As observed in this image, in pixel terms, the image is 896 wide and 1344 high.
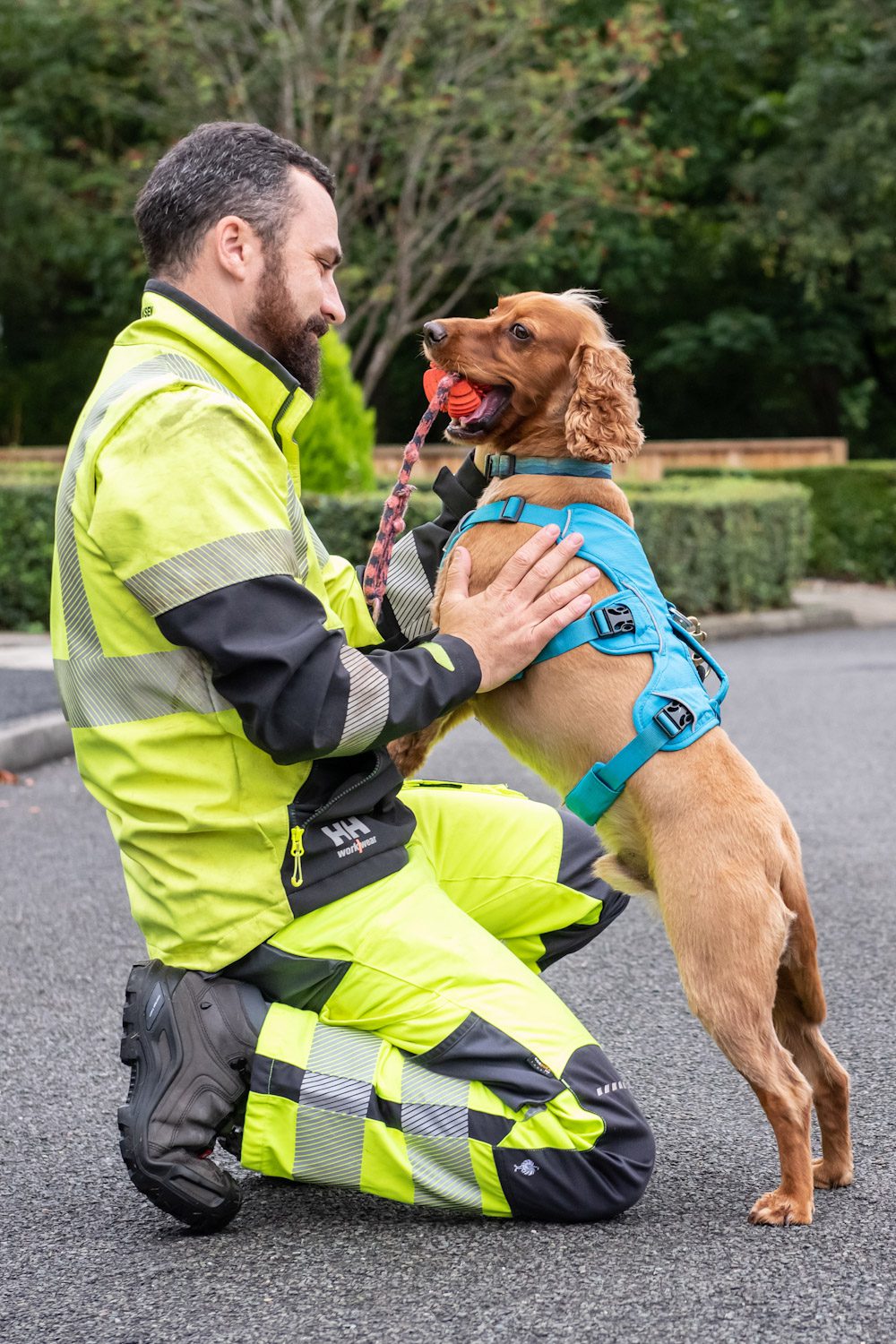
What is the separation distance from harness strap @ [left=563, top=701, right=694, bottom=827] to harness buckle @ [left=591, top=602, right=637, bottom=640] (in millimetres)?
205

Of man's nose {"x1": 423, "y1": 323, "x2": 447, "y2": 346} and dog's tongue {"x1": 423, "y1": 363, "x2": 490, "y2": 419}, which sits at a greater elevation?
man's nose {"x1": 423, "y1": 323, "x2": 447, "y2": 346}

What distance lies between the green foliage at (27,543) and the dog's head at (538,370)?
31.9 ft

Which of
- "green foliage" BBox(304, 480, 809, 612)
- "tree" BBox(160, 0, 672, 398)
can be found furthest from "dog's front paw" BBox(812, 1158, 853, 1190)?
"tree" BBox(160, 0, 672, 398)

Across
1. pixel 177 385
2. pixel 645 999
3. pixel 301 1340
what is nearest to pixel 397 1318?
pixel 301 1340

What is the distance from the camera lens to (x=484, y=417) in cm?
354

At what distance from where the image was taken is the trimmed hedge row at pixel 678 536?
12453mm

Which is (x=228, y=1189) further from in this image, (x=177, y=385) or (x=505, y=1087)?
(x=177, y=385)

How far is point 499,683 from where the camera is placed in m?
3.09

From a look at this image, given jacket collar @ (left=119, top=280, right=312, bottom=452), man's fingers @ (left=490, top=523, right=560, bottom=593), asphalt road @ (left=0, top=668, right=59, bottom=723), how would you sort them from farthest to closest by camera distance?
1. asphalt road @ (left=0, top=668, right=59, bottom=723)
2. man's fingers @ (left=490, top=523, right=560, bottom=593)
3. jacket collar @ (left=119, top=280, right=312, bottom=452)

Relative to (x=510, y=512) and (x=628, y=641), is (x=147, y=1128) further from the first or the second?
(x=510, y=512)

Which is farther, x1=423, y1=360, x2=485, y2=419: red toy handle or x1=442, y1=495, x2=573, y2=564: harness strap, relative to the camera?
x1=423, y1=360, x2=485, y2=419: red toy handle

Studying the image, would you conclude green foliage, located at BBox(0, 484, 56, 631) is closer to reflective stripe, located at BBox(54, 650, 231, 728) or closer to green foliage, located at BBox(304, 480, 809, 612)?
green foliage, located at BBox(304, 480, 809, 612)

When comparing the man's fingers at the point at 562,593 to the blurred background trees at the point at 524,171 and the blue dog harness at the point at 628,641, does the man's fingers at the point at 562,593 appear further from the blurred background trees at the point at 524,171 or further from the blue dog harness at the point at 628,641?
the blurred background trees at the point at 524,171

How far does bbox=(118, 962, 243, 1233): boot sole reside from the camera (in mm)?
2779
